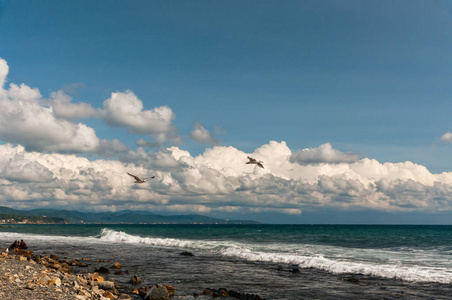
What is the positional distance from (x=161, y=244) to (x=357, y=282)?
35562 millimetres

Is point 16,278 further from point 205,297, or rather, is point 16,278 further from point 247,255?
point 247,255

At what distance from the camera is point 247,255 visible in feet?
113

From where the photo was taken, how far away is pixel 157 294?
15.9 m

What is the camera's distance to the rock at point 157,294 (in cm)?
1582

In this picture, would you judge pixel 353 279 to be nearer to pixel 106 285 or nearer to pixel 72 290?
pixel 106 285

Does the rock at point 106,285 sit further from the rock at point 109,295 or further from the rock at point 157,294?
the rock at point 157,294

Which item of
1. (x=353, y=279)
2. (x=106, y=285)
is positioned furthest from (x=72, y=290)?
(x=353, y=279)

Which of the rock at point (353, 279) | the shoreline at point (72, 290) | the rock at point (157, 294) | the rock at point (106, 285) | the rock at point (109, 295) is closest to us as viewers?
the shoreline at point (72, 290)

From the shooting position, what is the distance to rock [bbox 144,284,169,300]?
15.8m

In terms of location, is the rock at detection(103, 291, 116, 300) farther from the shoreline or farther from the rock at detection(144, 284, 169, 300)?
the rock at detection(144, 284, 169, 300)

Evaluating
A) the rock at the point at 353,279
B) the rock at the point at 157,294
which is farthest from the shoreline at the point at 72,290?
the rock at the point at 353,279

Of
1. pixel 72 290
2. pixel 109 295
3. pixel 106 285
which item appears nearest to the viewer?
pixel 72 290

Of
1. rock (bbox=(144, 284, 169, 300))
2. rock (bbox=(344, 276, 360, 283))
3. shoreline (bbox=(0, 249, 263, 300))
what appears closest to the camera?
shoreline (bbox=(0, 249, 263, 300))

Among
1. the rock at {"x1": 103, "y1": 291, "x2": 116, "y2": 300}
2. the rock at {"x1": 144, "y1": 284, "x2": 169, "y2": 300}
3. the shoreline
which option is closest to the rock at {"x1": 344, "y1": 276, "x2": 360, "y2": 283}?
the shoreline
